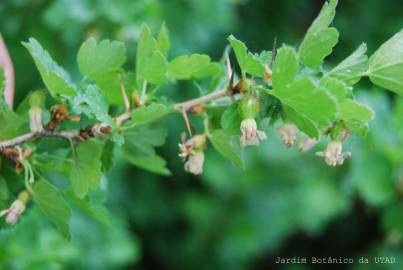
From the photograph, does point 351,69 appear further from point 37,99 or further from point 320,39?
point 37,99

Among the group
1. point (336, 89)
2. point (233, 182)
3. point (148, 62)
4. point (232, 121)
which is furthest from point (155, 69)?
point (233, 182)

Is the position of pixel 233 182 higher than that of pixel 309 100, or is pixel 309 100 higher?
pixel 233 182

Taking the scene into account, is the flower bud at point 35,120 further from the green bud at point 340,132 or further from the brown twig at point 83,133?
the green bud at point 340,132

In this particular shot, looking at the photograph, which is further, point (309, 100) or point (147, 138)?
point (147, 138)

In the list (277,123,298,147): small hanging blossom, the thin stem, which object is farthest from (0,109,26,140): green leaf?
(277,123,298,147): small hanging blossom

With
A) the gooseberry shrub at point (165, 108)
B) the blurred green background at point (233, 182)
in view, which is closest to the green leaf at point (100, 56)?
the gooseberry shrub at point (165, 108)

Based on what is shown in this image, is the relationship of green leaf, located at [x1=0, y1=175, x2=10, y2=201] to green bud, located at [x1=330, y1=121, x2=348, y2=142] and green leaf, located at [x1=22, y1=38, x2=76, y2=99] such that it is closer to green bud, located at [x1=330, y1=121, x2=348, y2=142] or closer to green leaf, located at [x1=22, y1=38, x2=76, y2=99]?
green leaf, located at [x1=22, y1=38, x2=76, y2=99]
